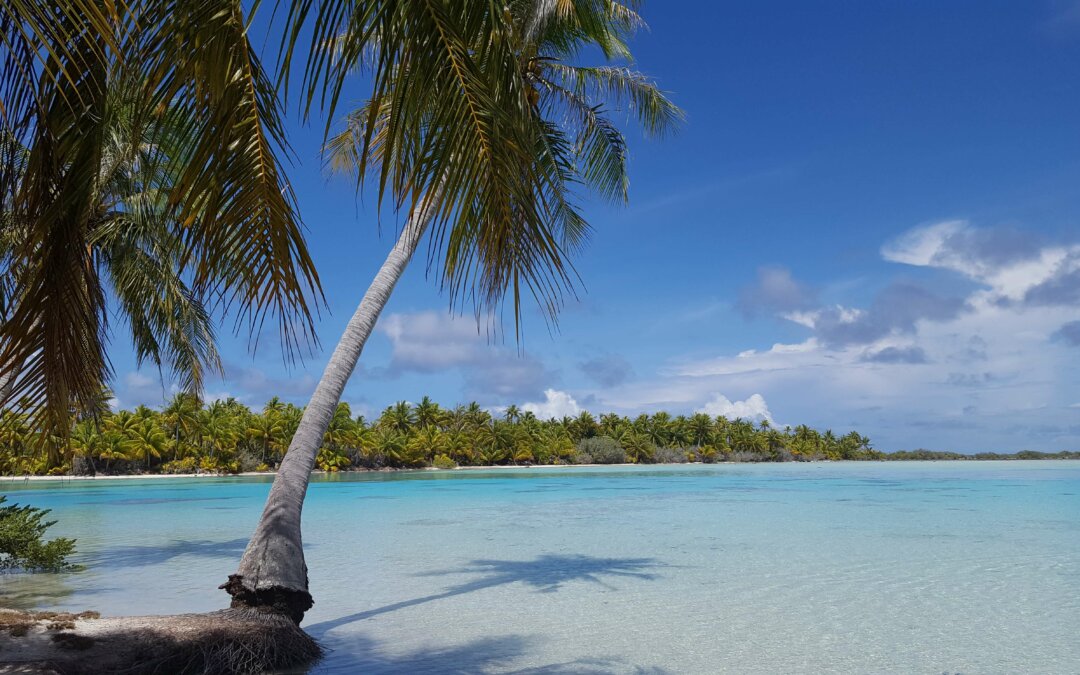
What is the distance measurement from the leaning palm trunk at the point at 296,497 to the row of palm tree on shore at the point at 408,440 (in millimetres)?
21542

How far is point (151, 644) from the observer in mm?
5156

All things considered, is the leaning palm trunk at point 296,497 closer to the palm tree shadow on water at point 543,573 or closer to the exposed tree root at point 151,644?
the exposed tree root at point 151,644

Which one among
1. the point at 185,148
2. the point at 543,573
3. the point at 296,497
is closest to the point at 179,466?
the point at 543,573

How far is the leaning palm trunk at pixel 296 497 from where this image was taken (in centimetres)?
589

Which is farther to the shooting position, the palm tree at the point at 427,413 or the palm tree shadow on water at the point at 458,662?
the palm tree at the point at 427,413

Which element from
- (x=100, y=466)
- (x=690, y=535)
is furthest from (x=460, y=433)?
(x=690, y=535)

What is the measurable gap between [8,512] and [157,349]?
10.9 ft

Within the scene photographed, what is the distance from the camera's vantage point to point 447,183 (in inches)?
104

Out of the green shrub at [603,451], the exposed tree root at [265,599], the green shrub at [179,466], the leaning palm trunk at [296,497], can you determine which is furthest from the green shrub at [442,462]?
the exposed tree root at [265,599]

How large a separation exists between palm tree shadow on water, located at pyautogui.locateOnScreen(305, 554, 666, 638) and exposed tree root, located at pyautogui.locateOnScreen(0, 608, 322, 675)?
246 centimetres

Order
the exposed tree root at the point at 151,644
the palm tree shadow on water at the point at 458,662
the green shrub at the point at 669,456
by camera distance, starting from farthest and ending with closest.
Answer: the green shrub at the point at 669,456 < the palm tree shadow on water at the point at 458,662 < the exposed tree root at the point at 151,644

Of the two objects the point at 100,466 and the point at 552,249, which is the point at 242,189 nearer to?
the point at 552,249

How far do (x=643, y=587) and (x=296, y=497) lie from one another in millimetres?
5031

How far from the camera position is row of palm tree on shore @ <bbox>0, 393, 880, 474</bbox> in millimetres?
46969
